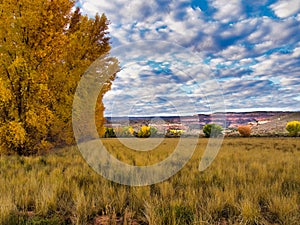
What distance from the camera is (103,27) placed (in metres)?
17.4

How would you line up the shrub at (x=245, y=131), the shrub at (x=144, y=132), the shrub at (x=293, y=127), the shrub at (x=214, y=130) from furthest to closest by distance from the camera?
→ 1. the shrub at (x=293, y=127)
2. the shrub at (x=245, y=131)
3. the shrub at (x=214, y=130)
4. the shrub at (x=144, y=132)

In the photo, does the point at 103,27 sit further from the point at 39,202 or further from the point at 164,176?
the point at 39,202

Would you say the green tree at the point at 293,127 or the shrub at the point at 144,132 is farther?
the green tree at the point at 293,127

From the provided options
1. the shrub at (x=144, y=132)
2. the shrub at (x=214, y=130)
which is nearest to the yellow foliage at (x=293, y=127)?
the shrub at (x=214, y=130)

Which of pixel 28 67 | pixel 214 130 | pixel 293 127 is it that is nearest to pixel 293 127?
pixel 293 127

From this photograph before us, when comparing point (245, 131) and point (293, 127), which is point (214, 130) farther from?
point (293, 127)

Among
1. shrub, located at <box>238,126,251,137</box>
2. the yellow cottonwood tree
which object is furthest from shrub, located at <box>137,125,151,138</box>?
the yellow cottonwood tree

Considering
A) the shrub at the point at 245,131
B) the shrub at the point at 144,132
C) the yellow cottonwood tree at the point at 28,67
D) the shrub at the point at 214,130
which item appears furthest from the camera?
the shrub at the point at 245,131

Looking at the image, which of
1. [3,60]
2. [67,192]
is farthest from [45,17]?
[67,192]

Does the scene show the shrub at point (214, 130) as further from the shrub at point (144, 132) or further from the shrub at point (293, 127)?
the shrub at point (293, 127)

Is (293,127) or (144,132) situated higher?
(293,127)

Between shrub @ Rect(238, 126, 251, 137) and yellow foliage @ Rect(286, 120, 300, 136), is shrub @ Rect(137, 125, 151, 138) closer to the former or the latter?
shrub @ Rect(238, 126, 251, 137)

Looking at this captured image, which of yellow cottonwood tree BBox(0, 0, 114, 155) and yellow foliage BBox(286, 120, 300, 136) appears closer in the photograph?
yellow cottonwood tree BBox(0, 0, 114, 155)

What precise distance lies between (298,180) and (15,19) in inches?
468
